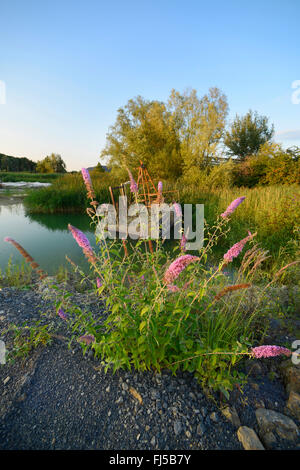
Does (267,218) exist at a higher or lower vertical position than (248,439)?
higher

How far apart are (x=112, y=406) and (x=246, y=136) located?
91.9 ft

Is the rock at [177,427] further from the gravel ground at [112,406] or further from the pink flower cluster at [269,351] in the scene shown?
the pink flower cluster at [269,351]

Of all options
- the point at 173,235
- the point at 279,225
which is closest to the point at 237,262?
the point at 279,225

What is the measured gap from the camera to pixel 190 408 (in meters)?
1.40

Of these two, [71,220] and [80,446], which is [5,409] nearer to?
[80,446]

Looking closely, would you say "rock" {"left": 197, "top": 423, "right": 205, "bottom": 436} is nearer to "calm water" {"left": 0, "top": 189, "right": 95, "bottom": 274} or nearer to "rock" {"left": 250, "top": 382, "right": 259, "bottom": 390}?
"rock" {"left": 250, "top": 382, "right": 259, "bottom": 390}

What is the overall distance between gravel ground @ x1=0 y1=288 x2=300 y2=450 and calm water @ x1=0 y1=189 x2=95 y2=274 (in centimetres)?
317

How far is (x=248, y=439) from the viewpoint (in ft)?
4.03

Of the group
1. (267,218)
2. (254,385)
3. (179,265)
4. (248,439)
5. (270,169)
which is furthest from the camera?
(270,169)

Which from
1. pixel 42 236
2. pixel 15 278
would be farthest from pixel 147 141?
pixel 15 278

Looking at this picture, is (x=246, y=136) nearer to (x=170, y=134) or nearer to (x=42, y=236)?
(x=170, y=134)

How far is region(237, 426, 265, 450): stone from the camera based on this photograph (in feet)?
3.96
